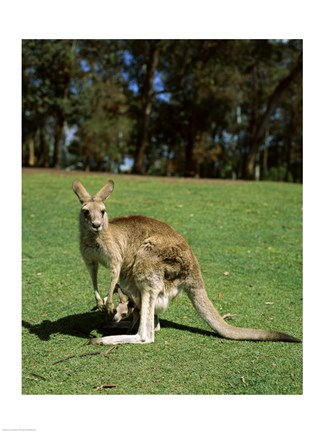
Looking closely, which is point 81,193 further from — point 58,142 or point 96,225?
point 58,142

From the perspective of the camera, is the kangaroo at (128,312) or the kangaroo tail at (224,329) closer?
the kangaroo tail at (224,329)

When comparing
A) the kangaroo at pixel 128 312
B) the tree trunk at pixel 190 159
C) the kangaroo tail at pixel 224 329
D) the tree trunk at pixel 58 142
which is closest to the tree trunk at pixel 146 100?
the tree trunk at pixel 190 159

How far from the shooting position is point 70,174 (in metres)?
13.5

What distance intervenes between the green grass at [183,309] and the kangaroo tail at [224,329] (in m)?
Answer: 0.06

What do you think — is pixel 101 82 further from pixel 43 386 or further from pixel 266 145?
pixel 43 386

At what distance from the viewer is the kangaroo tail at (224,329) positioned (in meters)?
3.82

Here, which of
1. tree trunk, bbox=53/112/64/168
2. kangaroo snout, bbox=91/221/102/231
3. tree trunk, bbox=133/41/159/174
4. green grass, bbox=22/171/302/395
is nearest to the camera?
green grass, bbox=22/171/302/395

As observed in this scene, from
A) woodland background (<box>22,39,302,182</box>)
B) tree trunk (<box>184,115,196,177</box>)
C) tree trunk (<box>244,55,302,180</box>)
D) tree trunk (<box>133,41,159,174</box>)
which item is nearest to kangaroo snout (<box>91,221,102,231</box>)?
woodland background (<box>22,39,302,182</box>)

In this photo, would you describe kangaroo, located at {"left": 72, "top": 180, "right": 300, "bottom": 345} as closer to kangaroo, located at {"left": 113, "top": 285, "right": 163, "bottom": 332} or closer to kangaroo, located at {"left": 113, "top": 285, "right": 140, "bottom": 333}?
kangaroo, located at {"left": 113, "top": 285, "right": 163, "bottom": 332}

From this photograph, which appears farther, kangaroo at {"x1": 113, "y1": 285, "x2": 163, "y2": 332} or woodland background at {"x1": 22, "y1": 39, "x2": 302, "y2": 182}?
woodland background at {"x1": 22, "y1": 39, "x2": 302, "y2": 182}

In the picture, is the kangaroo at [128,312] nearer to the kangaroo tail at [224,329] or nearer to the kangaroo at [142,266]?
the kangaroo at [142,266]

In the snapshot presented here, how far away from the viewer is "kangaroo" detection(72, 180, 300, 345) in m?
3.79
